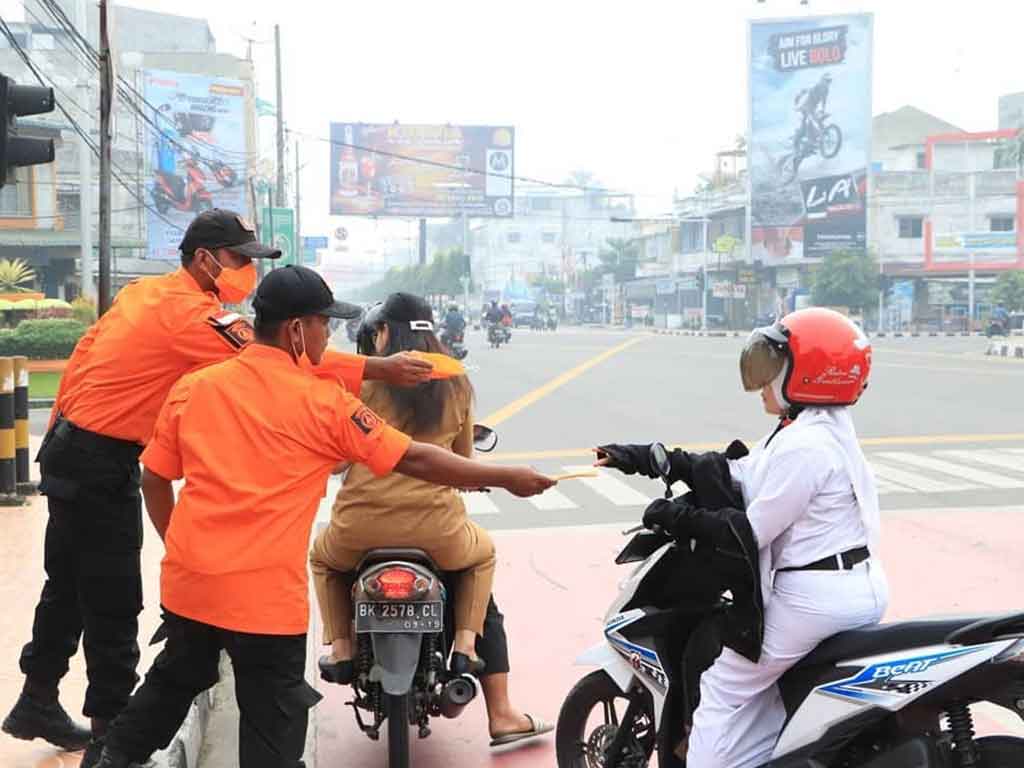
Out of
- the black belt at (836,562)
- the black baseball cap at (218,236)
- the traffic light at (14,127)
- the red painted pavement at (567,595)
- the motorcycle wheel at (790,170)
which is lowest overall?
the red painted pavement at (567,595)

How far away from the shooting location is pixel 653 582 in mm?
3389

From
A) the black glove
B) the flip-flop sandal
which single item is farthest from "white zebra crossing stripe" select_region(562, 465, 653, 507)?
the black glove

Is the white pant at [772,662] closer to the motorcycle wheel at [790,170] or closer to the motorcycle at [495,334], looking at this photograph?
the motorcycle at [495,334]

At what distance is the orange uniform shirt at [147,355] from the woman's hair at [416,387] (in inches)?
10.4

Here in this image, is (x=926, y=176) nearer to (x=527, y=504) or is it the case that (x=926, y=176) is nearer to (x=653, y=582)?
(x=527, y=504)

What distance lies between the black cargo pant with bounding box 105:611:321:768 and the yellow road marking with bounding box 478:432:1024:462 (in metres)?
8.64

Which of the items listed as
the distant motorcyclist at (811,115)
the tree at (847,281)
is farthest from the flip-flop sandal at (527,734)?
the distant motorcyclist at (811,115)

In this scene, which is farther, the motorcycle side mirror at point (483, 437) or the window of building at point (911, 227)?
the window of building at point (911, 227)

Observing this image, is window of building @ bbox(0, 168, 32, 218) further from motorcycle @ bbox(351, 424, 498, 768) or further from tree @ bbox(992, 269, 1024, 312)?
motorcycle @ bbox(351, 424, 498, 768)

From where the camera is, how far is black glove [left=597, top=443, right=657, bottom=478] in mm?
3232

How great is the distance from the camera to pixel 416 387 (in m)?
4.06

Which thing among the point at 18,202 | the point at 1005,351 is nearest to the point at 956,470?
the point at 1005,351

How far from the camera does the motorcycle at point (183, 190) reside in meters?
48.5

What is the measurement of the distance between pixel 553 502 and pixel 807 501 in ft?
22.1
